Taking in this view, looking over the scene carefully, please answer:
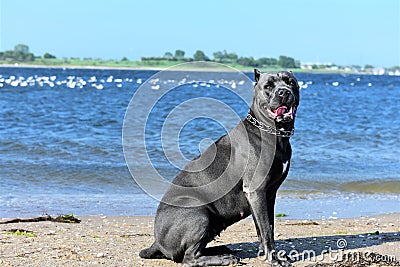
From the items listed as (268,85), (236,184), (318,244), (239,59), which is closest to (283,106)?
(268,85)

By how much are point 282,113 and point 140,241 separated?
2364 millimetres

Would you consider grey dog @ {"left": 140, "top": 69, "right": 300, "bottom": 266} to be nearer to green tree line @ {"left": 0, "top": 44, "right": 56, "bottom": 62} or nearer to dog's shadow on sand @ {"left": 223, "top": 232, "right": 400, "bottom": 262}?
dog's shadow on sand @ {"left": 223, "top": 232, "right": 400, "bottom": 262}

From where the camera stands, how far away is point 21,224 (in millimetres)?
8555

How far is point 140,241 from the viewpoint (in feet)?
24.4

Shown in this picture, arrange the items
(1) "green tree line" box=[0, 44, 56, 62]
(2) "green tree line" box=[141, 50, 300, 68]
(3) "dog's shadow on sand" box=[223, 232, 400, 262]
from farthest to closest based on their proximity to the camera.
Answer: (1) "green tree line" box=[0, 44, 56, 62] → (2) "green tree line" box=[141, 50, 300, 68] → (3) "dog's shadow on sand" box=[223, 232, 400, 262]

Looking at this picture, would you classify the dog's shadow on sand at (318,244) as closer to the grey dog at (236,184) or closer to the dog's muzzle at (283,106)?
the grey dog at (236,184)

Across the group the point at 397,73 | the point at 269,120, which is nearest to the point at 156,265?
the point at 269,120

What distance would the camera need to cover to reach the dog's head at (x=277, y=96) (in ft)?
20.1

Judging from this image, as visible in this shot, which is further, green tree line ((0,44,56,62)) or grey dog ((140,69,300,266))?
green tree line ((0,44,56,62))

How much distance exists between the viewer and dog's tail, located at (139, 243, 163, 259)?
20.9ft

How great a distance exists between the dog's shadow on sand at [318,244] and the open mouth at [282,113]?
142 cm

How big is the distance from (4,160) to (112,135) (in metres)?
5.24

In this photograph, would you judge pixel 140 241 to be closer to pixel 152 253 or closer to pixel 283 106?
pixel 152 253

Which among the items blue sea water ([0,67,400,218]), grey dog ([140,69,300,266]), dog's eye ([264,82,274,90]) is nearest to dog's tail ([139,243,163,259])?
grey dog ([140,69,300,266])
